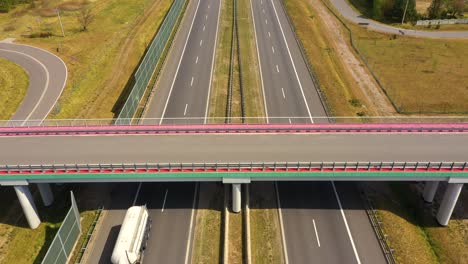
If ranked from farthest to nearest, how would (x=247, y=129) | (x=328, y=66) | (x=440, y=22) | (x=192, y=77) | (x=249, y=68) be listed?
(x=440, y=22), (x=328, y=66), (x=249, y=68), (x=192, y=77), (x=247, y=129)

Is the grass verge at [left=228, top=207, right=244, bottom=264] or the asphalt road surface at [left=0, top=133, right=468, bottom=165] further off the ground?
the asphalt road surface at [left=0, top=133, right=468, bottom=165]

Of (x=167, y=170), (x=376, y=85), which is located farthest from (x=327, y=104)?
(x=167, y=170)

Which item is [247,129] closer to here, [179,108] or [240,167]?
[240,167]

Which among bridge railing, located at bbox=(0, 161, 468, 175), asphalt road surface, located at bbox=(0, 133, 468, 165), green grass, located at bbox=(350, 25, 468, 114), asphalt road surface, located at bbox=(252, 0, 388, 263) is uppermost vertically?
bridge railing, located at bbox=(0, 161, 468, 175)

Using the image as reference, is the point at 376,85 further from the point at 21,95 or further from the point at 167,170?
the point at 21,95

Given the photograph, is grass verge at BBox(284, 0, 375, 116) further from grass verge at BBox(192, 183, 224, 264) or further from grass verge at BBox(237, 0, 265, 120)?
grass verge at BBox(192, 183, 224, 264)

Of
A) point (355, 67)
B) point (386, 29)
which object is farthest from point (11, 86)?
point (386, 29)

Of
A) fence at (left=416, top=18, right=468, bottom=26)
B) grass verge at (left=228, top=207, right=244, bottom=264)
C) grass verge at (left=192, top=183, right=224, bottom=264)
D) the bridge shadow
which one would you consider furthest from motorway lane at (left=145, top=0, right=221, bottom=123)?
fence at (left=416, top=18, right=468, bottom=26)
